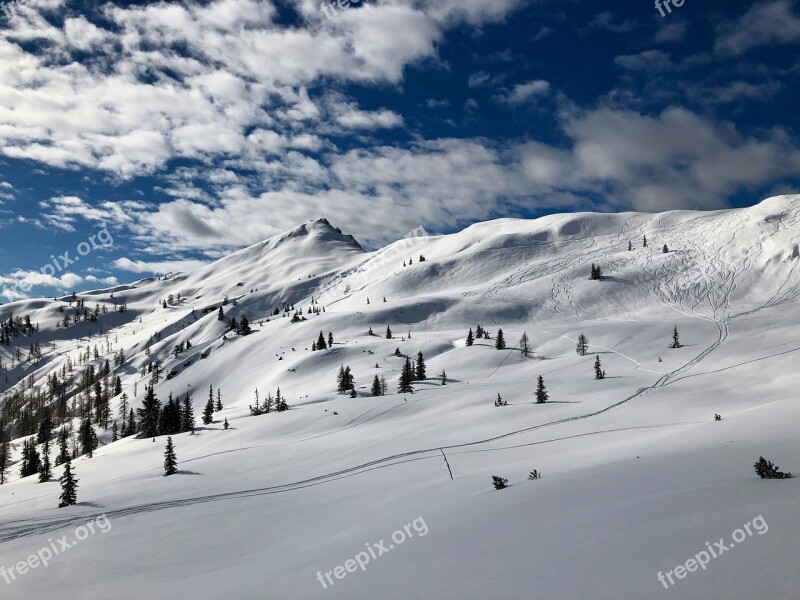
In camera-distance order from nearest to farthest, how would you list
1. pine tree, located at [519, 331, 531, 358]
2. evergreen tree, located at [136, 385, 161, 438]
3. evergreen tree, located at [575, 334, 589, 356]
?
1. evergreen tree, located at [136, 385, 161, 438]
2. evergreen tree, located at [575, 334, 589, 356]
3. pine tree, located at [519, 331, 531, 358]

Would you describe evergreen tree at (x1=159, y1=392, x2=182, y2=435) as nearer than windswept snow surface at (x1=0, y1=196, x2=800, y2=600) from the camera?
No

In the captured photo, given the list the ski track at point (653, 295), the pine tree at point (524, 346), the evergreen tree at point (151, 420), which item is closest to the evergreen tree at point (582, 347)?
the ski track at point (653, 295)

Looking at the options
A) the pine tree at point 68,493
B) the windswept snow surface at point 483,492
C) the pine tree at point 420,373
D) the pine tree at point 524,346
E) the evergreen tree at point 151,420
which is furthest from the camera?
the pine tree at point 524,346

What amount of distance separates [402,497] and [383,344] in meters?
90.0

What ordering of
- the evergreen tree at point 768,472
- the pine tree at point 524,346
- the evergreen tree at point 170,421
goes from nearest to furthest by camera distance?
the evergreen tree at point 768,472
the evergreen tree at point 170,421
the pine tree at point 524,346

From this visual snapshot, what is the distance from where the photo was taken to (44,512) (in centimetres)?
2602

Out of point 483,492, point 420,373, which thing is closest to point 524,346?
point 420,373

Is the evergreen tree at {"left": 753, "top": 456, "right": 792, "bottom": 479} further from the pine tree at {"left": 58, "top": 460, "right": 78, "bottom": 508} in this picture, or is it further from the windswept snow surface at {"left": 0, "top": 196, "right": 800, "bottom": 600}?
the pine tree at {"left": 58, "top": 460, "right": 78, "bottom": 508}

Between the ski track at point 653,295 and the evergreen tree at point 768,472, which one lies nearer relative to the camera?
the evergreen tree at point 768,472

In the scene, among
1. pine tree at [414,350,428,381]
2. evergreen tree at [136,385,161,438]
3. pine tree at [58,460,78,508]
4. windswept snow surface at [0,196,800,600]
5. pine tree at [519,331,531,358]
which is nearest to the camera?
windswept snow surface at [0,196,800,600]

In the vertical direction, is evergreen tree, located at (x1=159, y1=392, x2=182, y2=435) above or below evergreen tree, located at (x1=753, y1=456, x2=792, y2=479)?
below

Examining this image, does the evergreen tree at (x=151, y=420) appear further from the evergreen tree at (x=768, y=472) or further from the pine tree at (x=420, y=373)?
the evergreen tree at (x=768, y=472)

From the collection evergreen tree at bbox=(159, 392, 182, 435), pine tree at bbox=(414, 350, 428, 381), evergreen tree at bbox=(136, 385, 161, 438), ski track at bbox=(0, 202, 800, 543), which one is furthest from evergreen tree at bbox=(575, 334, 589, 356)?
evergreen tree at bbox=(136, 385, 161, 438)

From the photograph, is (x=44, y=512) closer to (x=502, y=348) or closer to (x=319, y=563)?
(x=319, y=563)
